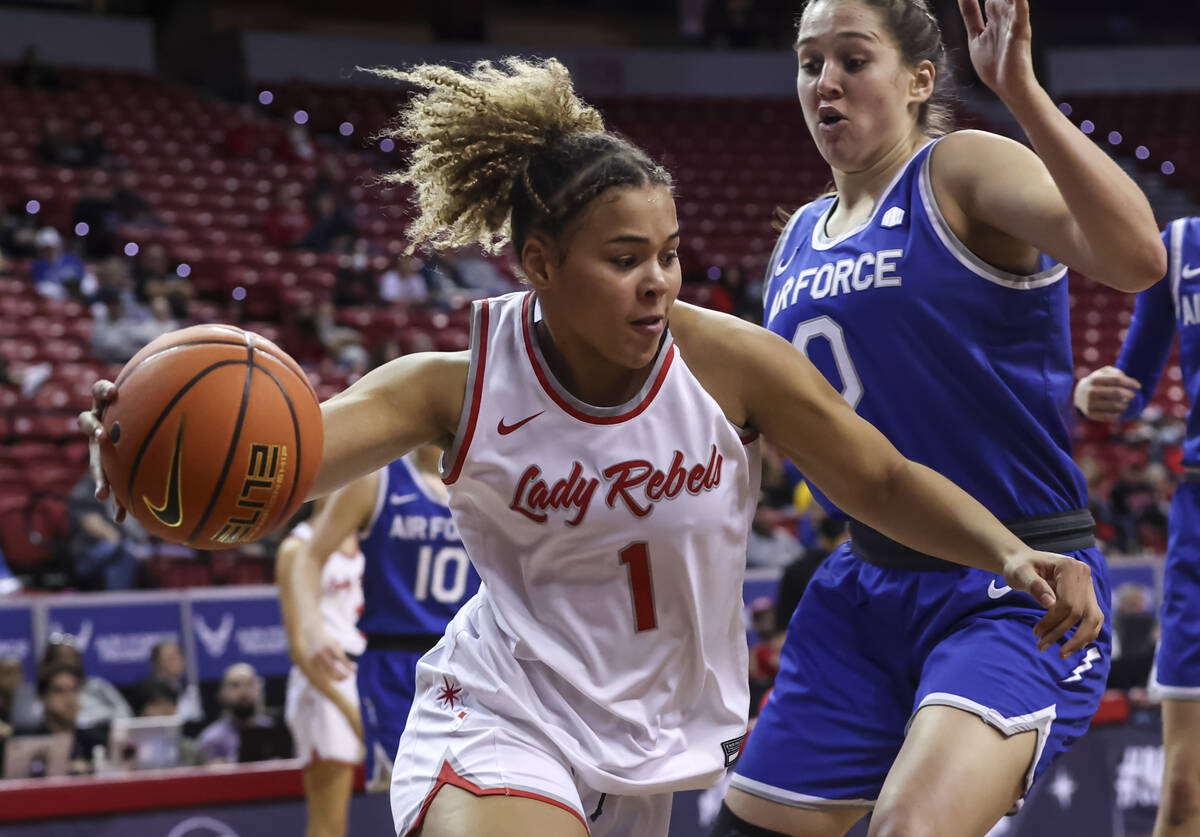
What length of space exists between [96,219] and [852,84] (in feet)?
37.8

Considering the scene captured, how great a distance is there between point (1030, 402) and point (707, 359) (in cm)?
72

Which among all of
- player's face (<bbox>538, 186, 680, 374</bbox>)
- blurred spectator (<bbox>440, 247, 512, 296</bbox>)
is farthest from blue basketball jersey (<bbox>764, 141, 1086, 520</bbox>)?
blurred spectator (<bbox>440, 247, 512, 296</bbox>)

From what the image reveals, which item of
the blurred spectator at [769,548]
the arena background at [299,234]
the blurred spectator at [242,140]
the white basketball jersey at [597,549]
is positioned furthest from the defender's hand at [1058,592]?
the blurred spectator at [242,140]

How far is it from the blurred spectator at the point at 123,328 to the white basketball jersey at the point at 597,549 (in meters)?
9.12

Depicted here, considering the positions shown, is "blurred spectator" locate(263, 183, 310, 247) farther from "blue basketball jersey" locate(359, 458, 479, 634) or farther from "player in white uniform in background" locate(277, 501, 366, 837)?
"blue basketball jersey" locate(359, 458, 479, 634)

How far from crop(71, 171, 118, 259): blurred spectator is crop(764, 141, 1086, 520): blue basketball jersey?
11.3 meters

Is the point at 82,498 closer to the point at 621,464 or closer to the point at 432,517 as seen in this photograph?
the point at 432,517

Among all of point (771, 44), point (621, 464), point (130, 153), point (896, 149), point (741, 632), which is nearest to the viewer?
point (621, 464)

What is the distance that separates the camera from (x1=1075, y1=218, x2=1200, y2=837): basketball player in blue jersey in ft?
11.9

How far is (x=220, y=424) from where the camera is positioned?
7.62 ft

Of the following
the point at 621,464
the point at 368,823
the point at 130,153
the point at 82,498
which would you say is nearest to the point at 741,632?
the point at 621,464

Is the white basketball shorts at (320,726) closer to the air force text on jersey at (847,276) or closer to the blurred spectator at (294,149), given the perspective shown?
the air force text on jersey at (847,276)

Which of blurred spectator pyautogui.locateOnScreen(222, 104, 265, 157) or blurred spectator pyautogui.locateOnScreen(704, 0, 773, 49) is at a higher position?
blurred spectator pyautogui.locateOnScreen(704, 0, 773, 49)

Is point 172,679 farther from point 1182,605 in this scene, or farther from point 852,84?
point 852,84
